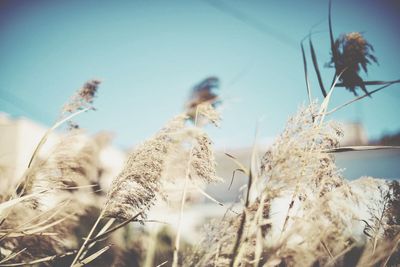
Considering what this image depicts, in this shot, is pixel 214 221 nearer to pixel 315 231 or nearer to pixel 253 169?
pixel 253 169

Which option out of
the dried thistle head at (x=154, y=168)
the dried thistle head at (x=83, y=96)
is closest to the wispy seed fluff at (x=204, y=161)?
the dried thistle head at (x=154, y=168)

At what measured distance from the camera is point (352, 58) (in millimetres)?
2031

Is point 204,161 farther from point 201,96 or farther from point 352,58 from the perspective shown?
point 352,58

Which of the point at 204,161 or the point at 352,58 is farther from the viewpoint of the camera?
the point at 352,58

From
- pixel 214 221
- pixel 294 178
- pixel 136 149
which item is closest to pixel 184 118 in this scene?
pixel 136 149

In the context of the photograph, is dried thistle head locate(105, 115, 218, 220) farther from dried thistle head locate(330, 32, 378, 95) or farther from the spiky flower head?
dried thistle head locate(330, 32, 378, 95)

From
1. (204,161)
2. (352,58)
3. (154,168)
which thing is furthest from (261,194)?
(352,58)

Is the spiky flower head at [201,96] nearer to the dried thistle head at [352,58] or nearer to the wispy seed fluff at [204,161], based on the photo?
the wispy seed fluff at [204,161]

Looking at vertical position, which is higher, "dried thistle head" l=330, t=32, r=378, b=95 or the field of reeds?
"dried thistle head" l=330, t=32, r=378, b=95

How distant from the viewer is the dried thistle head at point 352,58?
6.59ft

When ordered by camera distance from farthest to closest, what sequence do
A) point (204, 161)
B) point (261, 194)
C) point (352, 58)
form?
point (352, 58) < point (204, 161) < point (261, 194)

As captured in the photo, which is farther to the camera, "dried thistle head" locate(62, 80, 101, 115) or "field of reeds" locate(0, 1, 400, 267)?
"dried thistle head" locate(62, 80, 101, 115)

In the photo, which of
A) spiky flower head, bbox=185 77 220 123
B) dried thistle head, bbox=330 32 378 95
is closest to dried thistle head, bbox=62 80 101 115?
spiky flower head, bbox=185 77 220 123

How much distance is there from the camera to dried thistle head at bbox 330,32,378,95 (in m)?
2.01
